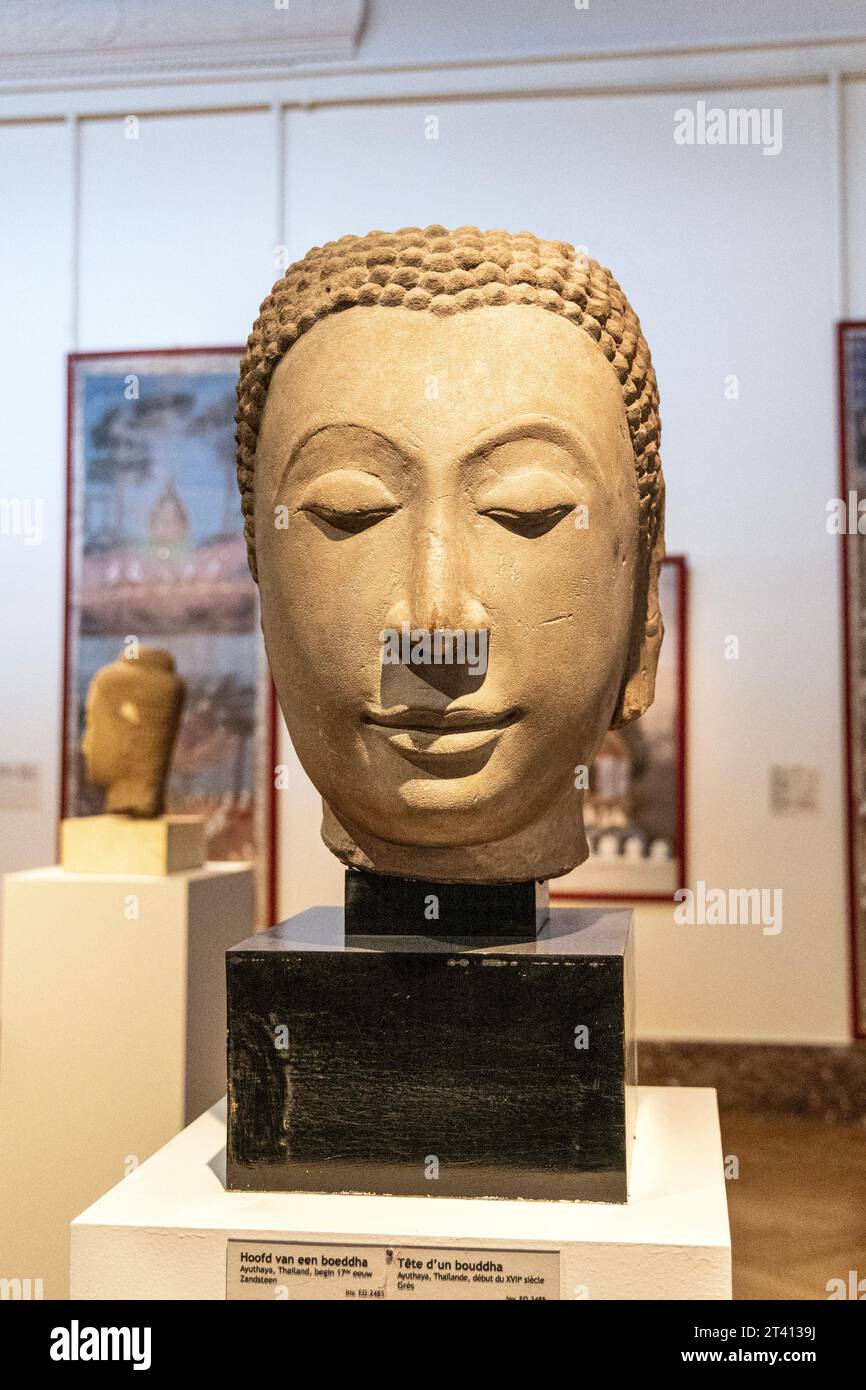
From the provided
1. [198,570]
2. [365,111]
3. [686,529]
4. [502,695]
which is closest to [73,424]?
[198,570]

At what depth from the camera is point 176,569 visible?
253 inches

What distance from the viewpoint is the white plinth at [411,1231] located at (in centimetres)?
204

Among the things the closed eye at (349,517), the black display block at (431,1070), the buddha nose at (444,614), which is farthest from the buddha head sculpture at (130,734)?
the buddha nose at (444,614)

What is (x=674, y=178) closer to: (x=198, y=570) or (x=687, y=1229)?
(x=198, y=570)

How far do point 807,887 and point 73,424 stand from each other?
409 centimetres

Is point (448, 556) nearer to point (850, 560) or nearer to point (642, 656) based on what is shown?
point (642, 656)

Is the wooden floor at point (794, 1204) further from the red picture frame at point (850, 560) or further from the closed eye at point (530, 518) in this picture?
the closed eye at point (530, 518)

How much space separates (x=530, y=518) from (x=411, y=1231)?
1.18m

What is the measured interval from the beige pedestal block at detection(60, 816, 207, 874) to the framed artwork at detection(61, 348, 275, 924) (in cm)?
150

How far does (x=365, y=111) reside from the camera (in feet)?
19.9

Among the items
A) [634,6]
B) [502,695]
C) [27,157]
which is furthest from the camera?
[27,157]

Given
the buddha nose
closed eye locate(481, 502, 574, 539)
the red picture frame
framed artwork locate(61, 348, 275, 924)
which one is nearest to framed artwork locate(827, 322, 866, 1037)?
the red picture frame

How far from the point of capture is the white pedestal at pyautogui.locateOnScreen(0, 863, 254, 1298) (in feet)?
14.0

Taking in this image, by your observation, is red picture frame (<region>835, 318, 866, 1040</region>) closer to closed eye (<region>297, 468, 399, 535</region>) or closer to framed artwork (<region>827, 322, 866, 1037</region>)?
framed artwork (<region>827, 322, 866, 1037</region>)
